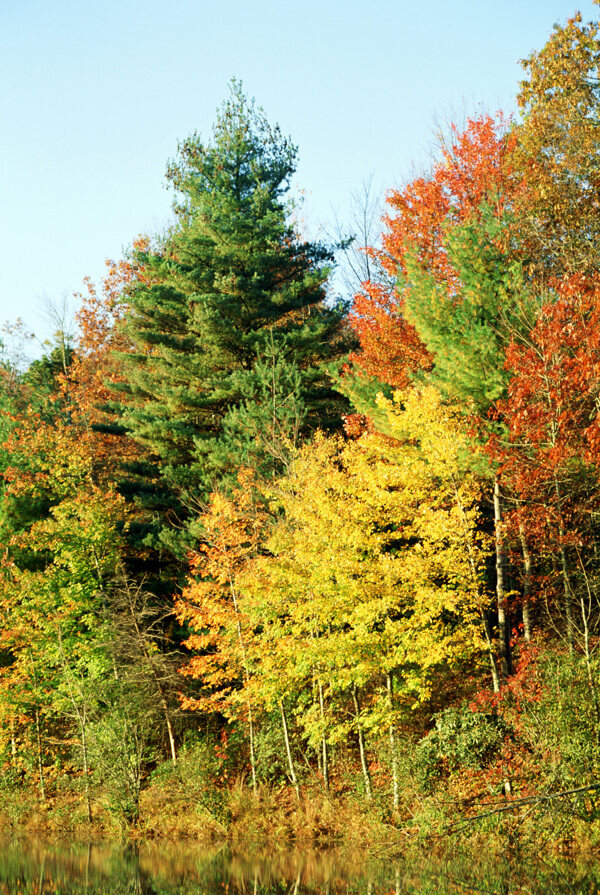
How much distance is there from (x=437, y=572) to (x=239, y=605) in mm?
6136

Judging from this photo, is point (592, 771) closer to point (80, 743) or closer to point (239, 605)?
point (239, 605)

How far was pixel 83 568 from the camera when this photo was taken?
26.4m

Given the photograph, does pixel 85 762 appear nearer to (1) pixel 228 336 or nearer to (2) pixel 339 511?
(2) pixel 339 511

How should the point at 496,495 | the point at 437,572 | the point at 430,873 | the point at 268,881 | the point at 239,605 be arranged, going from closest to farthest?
the point at 430,873
the point at 268,881
the point at 437,572
the point at 496,495
the point at 239,605

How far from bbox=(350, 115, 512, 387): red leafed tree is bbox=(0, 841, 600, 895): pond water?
13702 millimetres

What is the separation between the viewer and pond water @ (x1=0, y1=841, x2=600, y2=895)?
13828mm

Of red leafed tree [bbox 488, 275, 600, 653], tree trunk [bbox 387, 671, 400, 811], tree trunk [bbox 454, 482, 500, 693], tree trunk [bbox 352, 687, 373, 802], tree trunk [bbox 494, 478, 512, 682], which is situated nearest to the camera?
red leafed tree [bbox 488, 275, 600, 653]

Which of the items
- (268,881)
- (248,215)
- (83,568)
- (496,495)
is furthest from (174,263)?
(268,881)

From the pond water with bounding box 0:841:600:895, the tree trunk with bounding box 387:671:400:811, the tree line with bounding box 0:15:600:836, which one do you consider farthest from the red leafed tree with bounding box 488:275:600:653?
the pond water with bounding box 0:841:600:895

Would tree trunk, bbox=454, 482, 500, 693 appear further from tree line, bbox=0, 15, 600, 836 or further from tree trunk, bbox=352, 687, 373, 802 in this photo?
tree trunk, bbox=352, 687, 373, 802

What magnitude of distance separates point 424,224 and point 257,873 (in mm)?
21104

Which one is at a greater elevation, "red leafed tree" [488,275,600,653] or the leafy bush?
"red leafed tree" [488,275,600,653]

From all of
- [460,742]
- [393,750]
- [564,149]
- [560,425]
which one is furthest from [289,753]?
[564,149]

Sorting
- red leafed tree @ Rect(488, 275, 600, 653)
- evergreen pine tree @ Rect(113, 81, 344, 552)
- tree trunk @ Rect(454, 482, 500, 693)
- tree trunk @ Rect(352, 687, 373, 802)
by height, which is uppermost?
evergreen pine tree @ Rect(113, 81, 344, 552)
